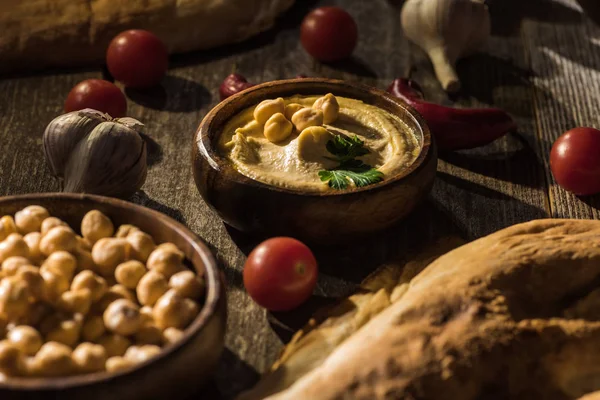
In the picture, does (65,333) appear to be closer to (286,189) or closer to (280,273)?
(280,273)

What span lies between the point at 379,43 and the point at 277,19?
1.63ft

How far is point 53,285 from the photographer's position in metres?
1.83

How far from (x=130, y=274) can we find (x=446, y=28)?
79.4 inches

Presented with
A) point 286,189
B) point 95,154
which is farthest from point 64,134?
point 286,189

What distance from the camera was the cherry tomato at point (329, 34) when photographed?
3498 mm

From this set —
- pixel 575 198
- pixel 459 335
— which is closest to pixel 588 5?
pixel 575 198

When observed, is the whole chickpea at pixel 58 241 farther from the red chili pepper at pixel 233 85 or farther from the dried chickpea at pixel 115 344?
the red chili pepper at pixel 233 85

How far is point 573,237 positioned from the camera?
2174 mm

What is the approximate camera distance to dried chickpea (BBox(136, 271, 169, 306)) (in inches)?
73.2

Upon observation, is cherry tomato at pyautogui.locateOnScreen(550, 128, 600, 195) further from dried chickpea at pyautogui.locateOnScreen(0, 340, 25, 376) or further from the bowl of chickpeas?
dried chickpea at pyautogui.locateOnScreen(0, 340, 25, 376)

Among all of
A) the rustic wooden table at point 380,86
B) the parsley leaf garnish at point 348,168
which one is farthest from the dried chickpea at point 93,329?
the parsley leaf garnish at point 348,168

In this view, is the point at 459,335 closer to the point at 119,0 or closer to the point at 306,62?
the point at 306,62

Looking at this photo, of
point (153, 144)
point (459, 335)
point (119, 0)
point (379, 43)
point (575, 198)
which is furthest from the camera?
point (379, 43)

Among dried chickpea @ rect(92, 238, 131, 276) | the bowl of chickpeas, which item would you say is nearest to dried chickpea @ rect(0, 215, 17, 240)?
the bowl of chickpeas
